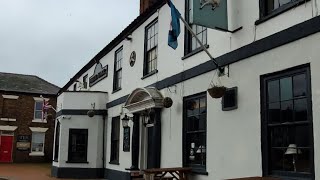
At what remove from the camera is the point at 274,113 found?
25.7 feet

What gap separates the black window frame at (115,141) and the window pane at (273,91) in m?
10.2

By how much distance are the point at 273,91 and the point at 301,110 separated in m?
0.84

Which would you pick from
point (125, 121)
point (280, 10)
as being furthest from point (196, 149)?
point (125, 121)

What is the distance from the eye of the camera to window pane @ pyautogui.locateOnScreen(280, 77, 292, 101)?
750 cm

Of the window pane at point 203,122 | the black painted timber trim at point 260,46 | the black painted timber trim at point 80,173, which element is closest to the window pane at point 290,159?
the black painted timber trim at point 260,46

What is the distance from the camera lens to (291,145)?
7.33 m

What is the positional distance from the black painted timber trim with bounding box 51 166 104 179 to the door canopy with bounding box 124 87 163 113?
18.3 ft

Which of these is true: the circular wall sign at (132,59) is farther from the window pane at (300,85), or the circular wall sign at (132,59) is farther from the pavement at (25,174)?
the window pane at (300,85)

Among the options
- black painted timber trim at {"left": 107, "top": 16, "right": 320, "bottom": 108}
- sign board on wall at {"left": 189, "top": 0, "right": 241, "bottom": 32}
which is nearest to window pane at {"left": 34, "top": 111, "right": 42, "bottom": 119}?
black painted timber trim at {"left": 107, "top": 16, "right": 320, "bottom": 108}

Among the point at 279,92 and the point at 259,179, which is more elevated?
the point at 279,92

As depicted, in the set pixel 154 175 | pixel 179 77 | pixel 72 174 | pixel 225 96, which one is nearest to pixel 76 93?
pixel 72 174

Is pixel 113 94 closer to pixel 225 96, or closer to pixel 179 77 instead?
pixel 179 77

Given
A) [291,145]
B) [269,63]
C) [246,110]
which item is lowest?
[291,145]

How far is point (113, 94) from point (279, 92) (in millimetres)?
11470
